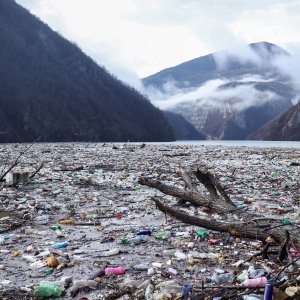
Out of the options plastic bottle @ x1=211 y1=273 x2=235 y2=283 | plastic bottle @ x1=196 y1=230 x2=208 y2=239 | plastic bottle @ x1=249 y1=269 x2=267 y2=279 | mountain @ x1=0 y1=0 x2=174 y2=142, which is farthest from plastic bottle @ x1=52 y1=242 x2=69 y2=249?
mountain @ x1=0 y1=0 x2=174 y2=142

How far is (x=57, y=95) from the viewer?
122 m

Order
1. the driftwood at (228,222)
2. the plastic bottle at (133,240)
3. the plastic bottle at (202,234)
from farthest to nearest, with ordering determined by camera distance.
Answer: the plastic bottle at (202,234) → the plastic bottle at (133,240) → the driftwood at (228,222)

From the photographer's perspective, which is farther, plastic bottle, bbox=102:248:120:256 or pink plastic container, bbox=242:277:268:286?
plastic bottle, bbox=102:248:120:256

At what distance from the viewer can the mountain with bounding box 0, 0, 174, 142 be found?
102 metres

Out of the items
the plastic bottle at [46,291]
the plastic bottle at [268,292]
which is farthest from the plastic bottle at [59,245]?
the plastic bottle at [268,292]

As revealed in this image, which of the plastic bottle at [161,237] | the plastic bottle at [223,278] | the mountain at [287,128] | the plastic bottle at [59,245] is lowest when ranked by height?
the plastic bottle at [59,245]

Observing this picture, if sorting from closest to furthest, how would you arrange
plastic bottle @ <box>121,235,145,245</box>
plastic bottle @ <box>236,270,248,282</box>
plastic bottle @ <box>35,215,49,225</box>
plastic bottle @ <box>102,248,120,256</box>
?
plastic bottle @ <box>236,270,248,282</box>, plastic bottle @ <box>102,248,120,256</box>, plastic bottle @ <box>121,235,145,245</box>, plastic bottle @ <box>35,215,49,225</box>

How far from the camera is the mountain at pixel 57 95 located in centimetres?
10212

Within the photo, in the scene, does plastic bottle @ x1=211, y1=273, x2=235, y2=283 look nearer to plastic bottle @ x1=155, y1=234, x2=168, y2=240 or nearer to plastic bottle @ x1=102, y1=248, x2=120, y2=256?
plastic bottle @ x1=102, y1=248, x2=120, y2=256

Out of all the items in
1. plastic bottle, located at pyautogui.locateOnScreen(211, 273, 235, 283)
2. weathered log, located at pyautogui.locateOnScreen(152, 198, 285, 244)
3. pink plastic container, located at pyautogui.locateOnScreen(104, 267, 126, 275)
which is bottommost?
pink plastic container, located at pyautogui.locateOnScreen(104, 267, 126, 275)

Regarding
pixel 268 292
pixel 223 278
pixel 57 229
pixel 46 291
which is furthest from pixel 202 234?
pixel 268 292

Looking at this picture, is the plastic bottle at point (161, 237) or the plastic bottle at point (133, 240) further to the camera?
the plastic bottle at point (161, 237)

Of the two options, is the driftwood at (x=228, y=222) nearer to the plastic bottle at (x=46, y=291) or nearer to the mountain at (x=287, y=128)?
the plastic bottle at (x=46, y=291)

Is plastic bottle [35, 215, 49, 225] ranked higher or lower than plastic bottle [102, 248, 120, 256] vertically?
lower
